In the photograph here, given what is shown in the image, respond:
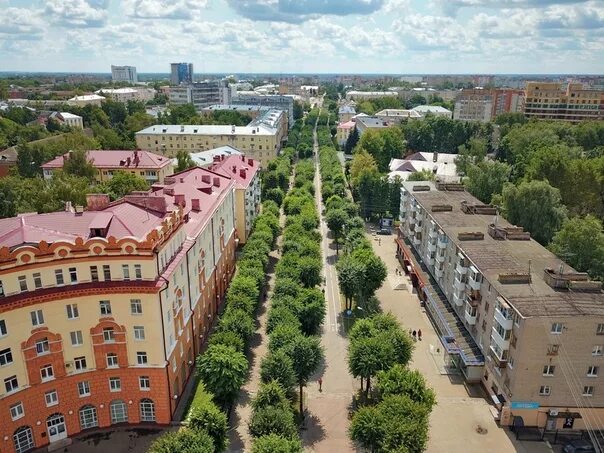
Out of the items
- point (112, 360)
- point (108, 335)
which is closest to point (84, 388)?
point (112, 360)

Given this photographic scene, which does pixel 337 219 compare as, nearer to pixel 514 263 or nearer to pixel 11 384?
pixel 514 263

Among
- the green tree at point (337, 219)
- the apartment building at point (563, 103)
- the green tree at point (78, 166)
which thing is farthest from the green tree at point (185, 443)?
the apartment building at point (563, 103)

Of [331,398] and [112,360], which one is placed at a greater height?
[112,360]

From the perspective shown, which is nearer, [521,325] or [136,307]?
[136,307]

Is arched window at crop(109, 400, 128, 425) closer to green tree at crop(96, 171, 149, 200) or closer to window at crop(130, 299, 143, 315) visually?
window at crop(130, 299, 143, 315)

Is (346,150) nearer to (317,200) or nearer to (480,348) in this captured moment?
(317,200)

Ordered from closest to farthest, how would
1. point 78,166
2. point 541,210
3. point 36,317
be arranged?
point 36,317, point 541,210, point 78,166

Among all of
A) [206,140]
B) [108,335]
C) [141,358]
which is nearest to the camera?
[108,335]
